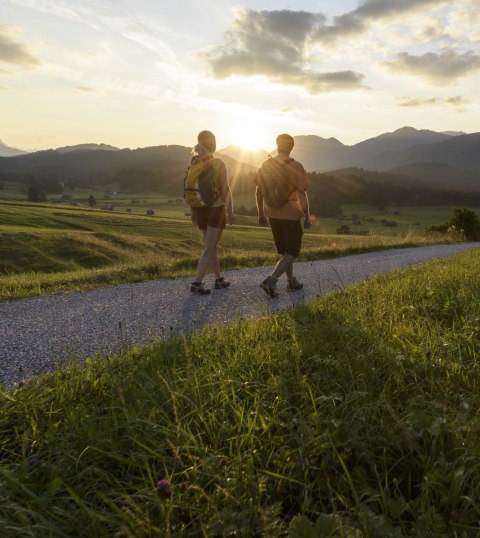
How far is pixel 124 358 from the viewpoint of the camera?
3.66 m

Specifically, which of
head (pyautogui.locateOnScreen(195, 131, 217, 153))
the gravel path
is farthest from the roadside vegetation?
head (pyautogui.locateOnScreen(195, 131, 217, 153))

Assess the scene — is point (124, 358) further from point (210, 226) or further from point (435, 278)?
point (435, 278)

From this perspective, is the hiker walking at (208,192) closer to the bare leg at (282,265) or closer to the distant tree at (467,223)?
the bare leg at (282,265)

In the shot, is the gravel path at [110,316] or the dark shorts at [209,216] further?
the dark shorts at [209,216]

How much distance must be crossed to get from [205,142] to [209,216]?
1.17 meters

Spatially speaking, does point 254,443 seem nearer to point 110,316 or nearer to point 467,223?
point 110,316

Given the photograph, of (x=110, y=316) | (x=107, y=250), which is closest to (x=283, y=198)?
(x=110, y=316)

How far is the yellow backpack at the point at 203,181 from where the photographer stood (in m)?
7.05

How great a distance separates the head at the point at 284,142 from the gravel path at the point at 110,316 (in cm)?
228

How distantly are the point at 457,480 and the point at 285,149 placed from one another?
596cm

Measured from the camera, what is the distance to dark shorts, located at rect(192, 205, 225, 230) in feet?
23.7

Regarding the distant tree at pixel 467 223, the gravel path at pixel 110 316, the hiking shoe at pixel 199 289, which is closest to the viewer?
the gravel path at pixel 110 316

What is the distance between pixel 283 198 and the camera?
23.2 ft

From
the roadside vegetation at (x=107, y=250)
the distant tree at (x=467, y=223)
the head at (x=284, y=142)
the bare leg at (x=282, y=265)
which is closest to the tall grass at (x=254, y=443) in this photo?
the bare leg at (x=282, y=265)
